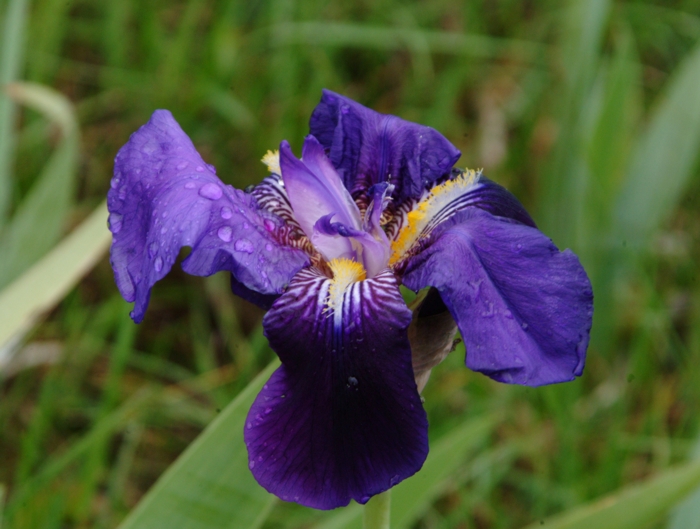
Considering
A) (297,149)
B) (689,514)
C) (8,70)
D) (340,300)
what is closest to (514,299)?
(340,300)

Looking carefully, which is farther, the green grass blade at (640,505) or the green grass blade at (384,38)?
the green grass blade at (384,38)

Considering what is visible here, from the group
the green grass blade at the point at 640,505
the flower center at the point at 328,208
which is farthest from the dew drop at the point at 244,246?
the green grass blade at the point at 640,505

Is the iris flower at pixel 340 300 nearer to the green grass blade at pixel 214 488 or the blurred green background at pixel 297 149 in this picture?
the green grass blade at pixel 214 488

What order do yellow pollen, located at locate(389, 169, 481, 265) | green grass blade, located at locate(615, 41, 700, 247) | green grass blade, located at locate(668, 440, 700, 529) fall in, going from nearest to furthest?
yellow pollen, located at locate(389, 169, 481, 265), green grass blade, located at locate(668, 440, 700, 529), green grass blade, located at locate(615, 41, 700, 247)

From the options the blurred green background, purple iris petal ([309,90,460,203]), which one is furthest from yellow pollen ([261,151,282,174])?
the blurred green background

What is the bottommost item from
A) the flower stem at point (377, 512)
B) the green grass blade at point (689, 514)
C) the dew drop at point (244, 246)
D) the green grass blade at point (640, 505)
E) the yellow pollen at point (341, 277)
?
the green grass blade at point (689, 514)

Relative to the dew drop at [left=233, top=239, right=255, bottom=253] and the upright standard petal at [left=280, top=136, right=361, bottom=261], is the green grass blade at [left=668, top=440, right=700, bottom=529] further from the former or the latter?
the dew drop at [left=233, top=239, right=255, bottom=253]
